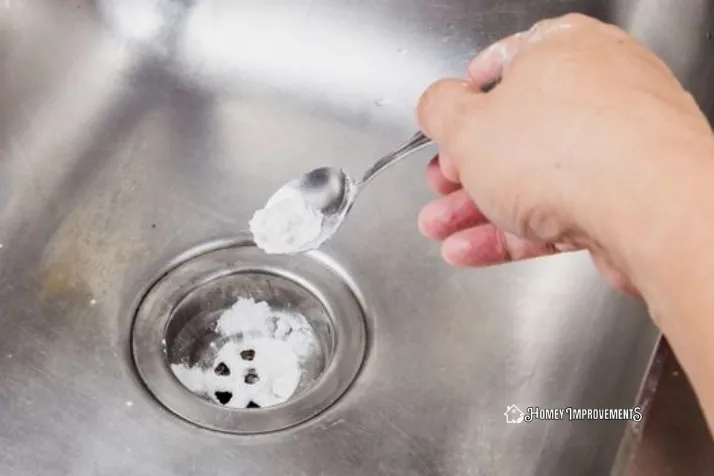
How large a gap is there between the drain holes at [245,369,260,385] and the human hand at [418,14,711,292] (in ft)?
0.85

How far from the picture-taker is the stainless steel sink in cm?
59

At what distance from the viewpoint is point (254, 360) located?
26.7 inches

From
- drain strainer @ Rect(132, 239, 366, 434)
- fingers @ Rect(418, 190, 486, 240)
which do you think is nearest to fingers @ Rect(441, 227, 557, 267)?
fingers @ Rect(418, 190, 486, 240)

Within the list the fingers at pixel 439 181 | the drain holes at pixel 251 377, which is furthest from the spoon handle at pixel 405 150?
the drain holes at pixel 251 377

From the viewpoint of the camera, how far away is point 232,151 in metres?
0.73

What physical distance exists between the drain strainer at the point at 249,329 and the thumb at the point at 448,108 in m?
0.22

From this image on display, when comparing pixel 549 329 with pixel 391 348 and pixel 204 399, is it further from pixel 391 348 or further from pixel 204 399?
pixel 204 399

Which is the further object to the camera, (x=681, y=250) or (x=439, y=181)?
(x=439, y=181)

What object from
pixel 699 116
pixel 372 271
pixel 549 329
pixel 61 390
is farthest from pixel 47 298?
pixel 699 116

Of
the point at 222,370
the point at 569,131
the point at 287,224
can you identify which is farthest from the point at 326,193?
the point at 569,131

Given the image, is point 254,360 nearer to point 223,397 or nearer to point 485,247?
point 223,397

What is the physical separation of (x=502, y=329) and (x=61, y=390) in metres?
0.28

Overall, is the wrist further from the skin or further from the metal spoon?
the metal spoon

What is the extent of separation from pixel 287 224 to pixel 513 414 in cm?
19
